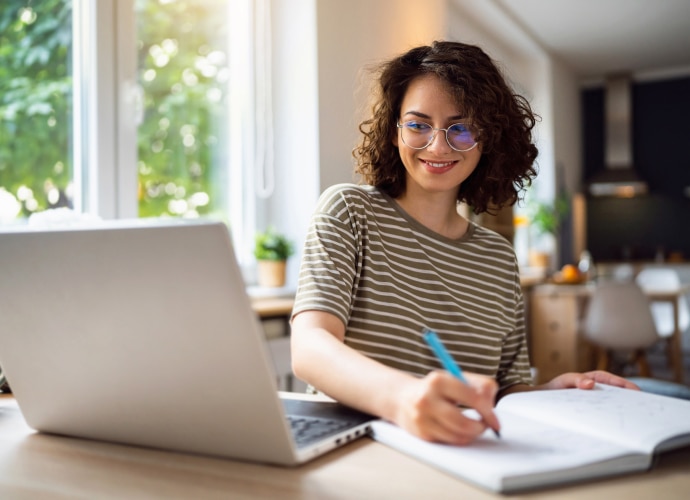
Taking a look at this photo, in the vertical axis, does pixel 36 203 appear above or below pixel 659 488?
above

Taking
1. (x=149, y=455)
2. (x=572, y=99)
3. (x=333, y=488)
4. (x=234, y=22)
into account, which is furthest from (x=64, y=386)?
(x=572, y=99)

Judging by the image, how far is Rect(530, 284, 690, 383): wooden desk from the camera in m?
4.52

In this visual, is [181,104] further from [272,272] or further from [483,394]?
[483,394]

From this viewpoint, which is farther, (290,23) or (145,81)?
Answer: (290,23)

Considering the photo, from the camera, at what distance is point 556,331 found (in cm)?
457

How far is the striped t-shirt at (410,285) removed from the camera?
1.12 metres

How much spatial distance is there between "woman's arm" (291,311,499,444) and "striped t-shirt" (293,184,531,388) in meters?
0.19

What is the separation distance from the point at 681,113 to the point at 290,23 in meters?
5.39

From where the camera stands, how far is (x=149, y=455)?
72 cm

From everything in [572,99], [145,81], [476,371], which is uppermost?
[572,99]

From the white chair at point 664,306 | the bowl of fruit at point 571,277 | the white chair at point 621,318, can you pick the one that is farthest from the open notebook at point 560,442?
the bowl of fruit at point 571,277

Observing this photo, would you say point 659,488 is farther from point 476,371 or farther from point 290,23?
point 290,23

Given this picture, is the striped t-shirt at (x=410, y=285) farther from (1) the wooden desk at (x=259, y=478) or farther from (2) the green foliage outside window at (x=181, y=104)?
(2) the green foliage outside window at (x=181, y=104)

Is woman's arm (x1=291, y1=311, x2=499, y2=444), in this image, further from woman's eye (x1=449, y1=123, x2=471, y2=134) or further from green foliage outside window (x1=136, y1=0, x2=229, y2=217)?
green foliage outside window (x1=136, y1=0, x2=229, y2=217)
